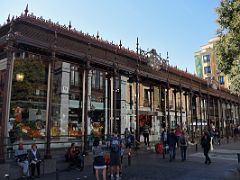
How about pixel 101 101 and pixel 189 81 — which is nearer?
pixel 101 101

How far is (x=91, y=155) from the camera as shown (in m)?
14.0

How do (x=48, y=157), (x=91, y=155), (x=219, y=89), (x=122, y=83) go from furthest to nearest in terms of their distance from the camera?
(x=219, y=89), (x=122, y=83), (x=91, y=155), (x=48, y=157)

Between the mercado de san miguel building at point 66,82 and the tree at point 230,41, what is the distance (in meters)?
5.56

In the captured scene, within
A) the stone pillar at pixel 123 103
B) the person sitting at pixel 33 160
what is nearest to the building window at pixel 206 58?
the stone pillar at pixel 123 103

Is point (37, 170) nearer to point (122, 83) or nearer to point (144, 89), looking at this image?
point (122, 83)

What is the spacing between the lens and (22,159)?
Result: 440 inches

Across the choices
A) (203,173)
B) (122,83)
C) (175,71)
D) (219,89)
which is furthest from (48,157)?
(219,89)

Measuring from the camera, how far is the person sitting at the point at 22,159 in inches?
419

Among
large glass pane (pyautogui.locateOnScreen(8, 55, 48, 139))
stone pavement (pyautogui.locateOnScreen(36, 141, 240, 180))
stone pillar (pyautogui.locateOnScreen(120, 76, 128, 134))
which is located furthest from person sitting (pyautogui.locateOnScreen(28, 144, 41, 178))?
stone pillar (pyautogui.locateOnScreen(120, 76, 128, 134))

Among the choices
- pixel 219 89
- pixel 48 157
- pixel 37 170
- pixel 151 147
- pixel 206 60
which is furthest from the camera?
pixel 206 60

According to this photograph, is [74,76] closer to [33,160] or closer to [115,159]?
[33,160]

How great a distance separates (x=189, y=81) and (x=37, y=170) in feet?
51.7

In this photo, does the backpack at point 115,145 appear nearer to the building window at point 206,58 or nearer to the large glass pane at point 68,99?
the large glass pane at point 68,99

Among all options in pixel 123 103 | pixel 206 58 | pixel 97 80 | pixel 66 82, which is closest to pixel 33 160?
pixel 66 82
